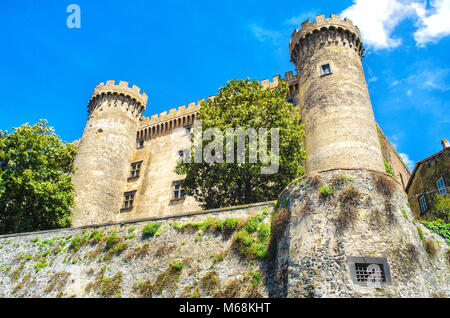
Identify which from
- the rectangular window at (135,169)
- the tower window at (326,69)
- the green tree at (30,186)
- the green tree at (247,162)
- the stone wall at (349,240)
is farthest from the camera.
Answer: the rectangular window at (135,169)

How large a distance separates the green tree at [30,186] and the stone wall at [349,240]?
1760 cm

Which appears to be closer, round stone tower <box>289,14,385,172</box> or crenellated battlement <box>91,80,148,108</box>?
round stone tower <box>289,14,385,172</box>

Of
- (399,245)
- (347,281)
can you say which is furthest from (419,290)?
(347,281)

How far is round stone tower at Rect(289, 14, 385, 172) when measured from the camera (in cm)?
2359

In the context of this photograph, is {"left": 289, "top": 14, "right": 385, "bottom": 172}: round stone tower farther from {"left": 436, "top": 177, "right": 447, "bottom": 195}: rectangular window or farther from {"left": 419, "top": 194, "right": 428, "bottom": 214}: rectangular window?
{"left": 419, "top": 194, "right": 428, "bottom": 214}: rectangular window

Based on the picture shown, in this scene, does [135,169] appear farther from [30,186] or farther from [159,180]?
[30,186]

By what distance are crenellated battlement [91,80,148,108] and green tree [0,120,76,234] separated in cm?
1068

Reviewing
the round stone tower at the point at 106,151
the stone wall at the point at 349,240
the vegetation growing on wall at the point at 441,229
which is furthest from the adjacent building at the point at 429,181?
the round stone tower at the point at 106,151

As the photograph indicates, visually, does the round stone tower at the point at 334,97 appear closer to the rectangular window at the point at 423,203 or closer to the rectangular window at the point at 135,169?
the rectangular window at the point at 423,203

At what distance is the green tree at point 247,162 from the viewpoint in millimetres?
20562

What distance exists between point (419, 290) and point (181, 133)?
26884 millimetres

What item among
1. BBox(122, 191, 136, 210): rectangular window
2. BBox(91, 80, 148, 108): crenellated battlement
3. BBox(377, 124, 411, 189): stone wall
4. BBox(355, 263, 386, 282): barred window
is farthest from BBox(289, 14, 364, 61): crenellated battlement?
BBox(355, 263, 386, 282): barred window

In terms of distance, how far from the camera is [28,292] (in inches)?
717

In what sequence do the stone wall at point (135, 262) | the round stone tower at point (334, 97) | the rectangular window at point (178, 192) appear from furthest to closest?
1. the rectangular window at point (178, 192)
2. the round stone tower at point (334, 97)
3. the stone wall at point (135, 262)
